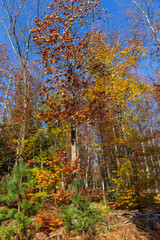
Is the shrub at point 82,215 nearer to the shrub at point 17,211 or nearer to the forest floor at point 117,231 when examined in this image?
the forest floor at point 117,231

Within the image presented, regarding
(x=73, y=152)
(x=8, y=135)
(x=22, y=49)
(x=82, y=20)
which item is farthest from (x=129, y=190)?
(x=8, y=135)

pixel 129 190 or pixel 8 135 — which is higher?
pixel 8 135

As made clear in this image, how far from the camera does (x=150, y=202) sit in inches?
234

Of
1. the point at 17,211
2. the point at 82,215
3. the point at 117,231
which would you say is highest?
the point at 17,211

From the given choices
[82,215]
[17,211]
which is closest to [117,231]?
[82,215]

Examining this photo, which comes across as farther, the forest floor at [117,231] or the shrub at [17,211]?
the forest floor at [117,231]

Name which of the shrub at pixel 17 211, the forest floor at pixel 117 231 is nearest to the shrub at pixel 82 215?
the forest floor at pixel 117 231

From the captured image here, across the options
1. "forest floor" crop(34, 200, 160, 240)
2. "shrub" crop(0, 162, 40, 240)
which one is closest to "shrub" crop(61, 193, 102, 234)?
"forest floor" crop(34, 200, 160, 240)

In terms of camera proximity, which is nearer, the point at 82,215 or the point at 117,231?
the point at 82,215

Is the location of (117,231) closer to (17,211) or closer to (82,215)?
(82,215)

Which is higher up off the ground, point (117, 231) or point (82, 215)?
point (82, 215)

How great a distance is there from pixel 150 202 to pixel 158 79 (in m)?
14.1

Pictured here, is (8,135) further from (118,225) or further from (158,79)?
(158,79)

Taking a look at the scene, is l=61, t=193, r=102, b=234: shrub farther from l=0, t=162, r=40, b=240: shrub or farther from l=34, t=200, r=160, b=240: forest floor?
l=0, t=162, r=40, b=240: shrub
